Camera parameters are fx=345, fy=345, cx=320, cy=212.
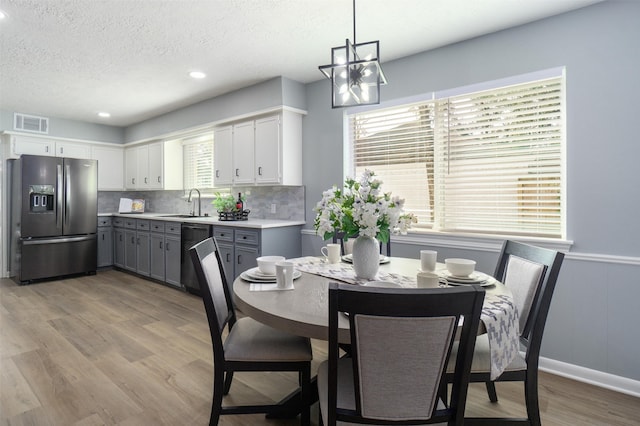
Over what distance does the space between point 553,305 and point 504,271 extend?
820 millimetres

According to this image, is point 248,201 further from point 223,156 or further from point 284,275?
point 284,275

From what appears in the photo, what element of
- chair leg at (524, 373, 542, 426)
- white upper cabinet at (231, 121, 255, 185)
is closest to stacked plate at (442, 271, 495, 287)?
chair leg at (524, 373, 542, 426)

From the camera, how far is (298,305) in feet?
4.61

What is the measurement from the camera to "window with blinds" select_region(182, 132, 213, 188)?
521 centimetres

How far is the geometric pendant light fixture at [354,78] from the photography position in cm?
171

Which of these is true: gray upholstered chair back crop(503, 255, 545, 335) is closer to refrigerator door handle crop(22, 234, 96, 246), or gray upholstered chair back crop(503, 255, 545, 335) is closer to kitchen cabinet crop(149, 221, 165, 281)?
kitchen cabinet crop(149, 221, 165, 281)

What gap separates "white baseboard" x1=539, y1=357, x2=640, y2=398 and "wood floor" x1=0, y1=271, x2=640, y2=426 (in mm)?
61

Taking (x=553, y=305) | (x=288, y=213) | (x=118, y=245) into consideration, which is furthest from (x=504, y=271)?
(x=118, y=245)

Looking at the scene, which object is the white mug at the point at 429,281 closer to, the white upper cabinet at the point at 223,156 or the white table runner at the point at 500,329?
the white table runner at the point at 500,329

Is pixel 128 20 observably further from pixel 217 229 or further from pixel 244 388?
pixel 244 388

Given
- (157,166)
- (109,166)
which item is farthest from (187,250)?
(109,166)

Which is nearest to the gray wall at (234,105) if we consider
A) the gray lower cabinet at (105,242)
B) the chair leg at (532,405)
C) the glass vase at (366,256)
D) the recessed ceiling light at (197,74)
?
the recessed ceiling light at (197,74)

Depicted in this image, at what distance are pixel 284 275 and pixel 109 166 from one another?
19.4 ft

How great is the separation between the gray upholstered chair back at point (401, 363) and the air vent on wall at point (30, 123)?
639 centimetres
